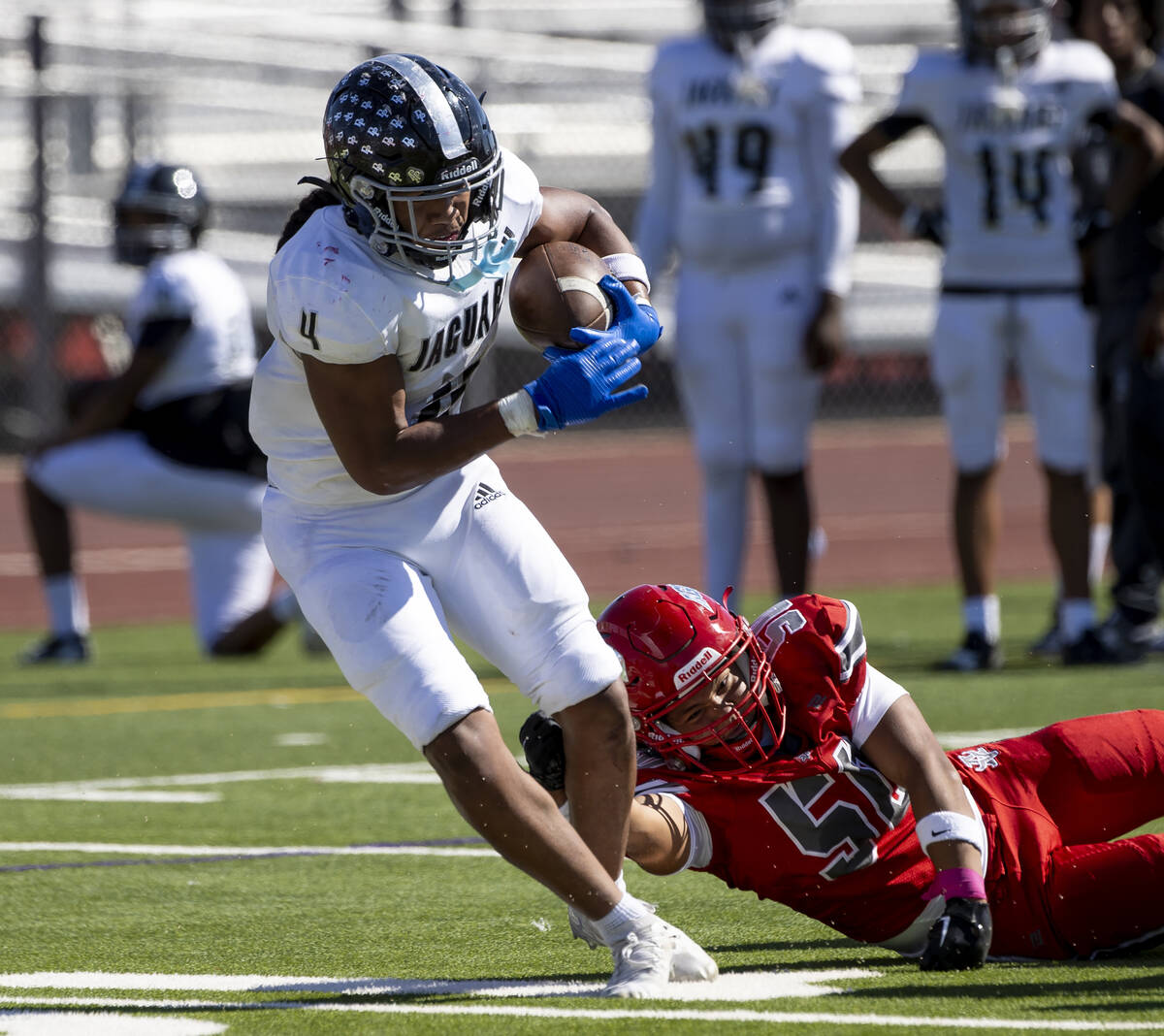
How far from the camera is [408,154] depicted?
3.22 metres

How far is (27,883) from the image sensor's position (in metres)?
4.14

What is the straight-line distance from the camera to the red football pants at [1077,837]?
3262mm

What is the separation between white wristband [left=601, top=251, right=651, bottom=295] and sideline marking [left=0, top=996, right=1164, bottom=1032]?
4.45ft

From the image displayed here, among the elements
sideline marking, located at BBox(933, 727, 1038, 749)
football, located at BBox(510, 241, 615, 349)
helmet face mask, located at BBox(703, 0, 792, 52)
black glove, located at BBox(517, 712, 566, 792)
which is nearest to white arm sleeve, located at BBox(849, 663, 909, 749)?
black glove, located at BBox(517, 712, 566, 792)

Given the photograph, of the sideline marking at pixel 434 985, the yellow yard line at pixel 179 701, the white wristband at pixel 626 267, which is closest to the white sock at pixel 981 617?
the yellow yard line at pixel 179 701

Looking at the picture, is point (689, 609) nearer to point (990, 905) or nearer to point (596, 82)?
point (990, 905)

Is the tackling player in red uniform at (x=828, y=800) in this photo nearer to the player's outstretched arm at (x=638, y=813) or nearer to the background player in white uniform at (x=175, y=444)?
the player's outstretched arm at (x=638, y=813)

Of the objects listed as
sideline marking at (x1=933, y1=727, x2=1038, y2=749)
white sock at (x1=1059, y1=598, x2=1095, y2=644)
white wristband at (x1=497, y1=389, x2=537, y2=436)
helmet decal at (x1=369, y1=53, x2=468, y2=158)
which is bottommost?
white sock at (x1=1059, y1=598, x2=1095, y2=644)

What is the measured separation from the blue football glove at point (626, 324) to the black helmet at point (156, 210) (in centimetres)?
555

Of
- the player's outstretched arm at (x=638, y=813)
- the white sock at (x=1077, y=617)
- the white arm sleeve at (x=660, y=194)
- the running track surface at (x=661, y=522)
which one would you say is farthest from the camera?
the running track surface at (x=661, y=522)

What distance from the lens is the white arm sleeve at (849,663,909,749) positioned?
3.31 meters

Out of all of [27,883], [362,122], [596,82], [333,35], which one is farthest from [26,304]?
[362,122]

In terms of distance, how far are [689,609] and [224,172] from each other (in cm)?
1255

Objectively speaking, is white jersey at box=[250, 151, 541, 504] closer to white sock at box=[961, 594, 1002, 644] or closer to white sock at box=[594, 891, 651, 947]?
white sock at box=[594, 891, 651, 947]
